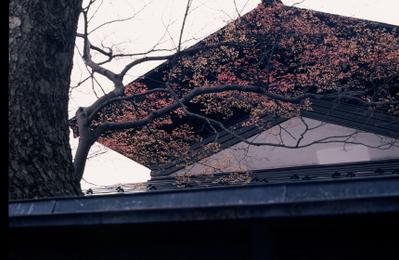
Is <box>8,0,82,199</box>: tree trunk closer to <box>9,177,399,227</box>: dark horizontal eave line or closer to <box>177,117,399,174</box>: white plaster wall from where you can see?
<box>9,177,399,227</box>: dark horizontal eave line

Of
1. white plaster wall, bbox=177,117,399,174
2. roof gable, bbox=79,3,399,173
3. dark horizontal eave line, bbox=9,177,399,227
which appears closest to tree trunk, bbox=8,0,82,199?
dark horizontal eave line, bbox=9,177,399,227

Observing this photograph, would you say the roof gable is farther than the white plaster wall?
Yes

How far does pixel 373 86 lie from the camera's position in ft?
33.4

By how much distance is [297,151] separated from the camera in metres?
10.6

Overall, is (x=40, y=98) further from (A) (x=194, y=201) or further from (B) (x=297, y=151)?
(B) (x=297, y=151)

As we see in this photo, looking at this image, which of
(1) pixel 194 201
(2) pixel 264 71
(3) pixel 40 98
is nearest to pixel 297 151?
(2) pixel 264 71

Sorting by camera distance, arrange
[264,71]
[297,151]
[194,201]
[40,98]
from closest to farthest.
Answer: [194,201] < [40,98] < [297,151] < [264,71]

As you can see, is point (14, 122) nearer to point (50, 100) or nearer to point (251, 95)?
point (50, 100)

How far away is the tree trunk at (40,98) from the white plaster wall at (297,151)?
18.9ft

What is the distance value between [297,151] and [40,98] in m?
6.36

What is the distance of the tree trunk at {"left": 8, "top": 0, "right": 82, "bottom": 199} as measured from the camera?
5047 millimetres

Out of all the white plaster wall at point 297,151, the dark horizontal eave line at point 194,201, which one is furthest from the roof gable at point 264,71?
the dark horizontal eave line at point 194,201

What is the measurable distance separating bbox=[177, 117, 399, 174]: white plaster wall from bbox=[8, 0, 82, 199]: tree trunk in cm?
576

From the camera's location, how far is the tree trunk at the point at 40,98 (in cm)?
505
